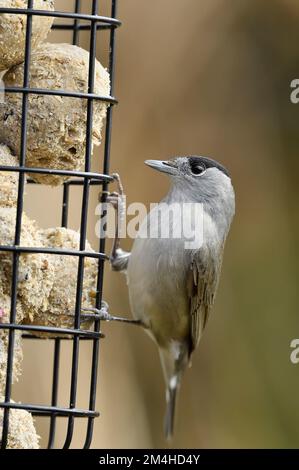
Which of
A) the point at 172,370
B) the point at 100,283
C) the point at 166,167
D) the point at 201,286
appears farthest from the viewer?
the point at 172,370

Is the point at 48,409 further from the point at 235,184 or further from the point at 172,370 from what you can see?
the point at 235,184

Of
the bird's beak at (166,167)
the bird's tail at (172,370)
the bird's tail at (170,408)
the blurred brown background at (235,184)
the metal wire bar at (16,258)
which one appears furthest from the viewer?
the blurred brown background at (235,184)

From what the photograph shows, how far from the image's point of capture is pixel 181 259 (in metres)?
6.67

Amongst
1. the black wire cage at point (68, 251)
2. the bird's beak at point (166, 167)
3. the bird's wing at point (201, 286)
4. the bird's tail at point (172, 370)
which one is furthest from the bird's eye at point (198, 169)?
the black wire cage at point (68, 251)

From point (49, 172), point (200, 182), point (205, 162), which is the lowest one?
point (49, 172)

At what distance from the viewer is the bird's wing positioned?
6.67 meters

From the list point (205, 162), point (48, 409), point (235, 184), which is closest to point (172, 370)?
point (205, 162)

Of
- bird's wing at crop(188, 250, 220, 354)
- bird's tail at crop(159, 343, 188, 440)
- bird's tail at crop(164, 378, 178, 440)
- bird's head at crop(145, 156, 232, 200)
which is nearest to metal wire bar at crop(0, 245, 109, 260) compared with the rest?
bird's wing at crop(188, 250, 220, 354)

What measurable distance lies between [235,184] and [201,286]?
288cm

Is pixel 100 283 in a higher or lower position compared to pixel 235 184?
lower

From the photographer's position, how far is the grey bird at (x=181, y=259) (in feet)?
21.7

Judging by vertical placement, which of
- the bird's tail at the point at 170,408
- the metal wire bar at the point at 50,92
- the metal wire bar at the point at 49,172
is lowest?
the bird's tail at the point at 170,408

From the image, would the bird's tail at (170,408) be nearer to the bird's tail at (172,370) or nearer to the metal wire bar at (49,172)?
the bird's tail at (172,370)
